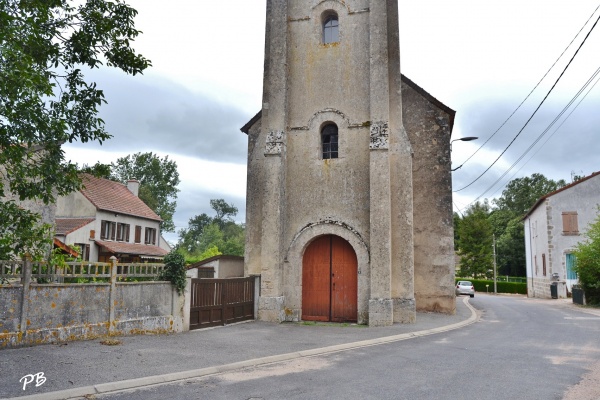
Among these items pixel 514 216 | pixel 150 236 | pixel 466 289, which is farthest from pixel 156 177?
pixel 514 216

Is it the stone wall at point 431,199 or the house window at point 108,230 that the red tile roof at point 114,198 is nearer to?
the house window at point 108,230

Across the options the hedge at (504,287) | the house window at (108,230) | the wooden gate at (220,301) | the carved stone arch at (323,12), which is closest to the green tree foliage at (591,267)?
the carved stone arch at (323,12)

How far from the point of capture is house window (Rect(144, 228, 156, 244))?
37719 millimetres

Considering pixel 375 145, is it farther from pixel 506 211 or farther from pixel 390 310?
pixel 506 211

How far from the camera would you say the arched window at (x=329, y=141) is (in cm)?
1680

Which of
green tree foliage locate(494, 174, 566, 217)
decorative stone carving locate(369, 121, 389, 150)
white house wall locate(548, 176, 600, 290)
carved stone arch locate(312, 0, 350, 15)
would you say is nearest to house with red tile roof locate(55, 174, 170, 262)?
carved stone arch locate(312, 0, 350, 15)

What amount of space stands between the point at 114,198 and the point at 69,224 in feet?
15.9

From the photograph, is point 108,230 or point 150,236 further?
point 150,236

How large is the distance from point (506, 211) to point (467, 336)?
64.4m

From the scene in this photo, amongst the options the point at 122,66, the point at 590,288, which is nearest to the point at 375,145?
the point at 122,66

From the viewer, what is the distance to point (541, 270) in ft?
119

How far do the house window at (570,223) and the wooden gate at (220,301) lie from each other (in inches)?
1059

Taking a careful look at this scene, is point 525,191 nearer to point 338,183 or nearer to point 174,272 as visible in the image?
point 338,183

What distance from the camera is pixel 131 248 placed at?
113 ft
